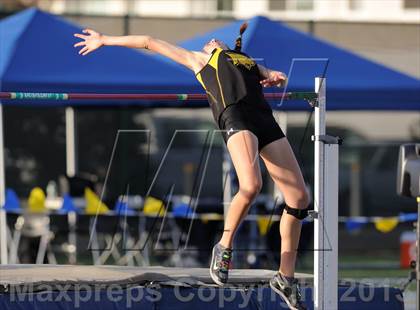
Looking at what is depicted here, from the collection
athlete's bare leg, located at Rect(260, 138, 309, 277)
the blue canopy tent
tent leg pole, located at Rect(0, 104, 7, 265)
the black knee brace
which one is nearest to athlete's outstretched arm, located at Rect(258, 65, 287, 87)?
athlete's bare leg, located at Rect(260, 138, 309, 277)

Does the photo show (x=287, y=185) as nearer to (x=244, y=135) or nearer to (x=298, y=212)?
(x=298, y=212)

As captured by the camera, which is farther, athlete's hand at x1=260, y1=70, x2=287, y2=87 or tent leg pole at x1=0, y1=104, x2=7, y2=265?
tent leg pole at x1=0, y1=104, x2=7, y2=265

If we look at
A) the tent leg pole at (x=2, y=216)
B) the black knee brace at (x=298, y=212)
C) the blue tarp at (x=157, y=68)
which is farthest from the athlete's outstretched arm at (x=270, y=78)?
the tent leg pole at (x=2, y=216)

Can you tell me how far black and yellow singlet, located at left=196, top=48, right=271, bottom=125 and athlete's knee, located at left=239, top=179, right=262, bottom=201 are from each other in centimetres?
45

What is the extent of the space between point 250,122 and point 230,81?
0.90ft

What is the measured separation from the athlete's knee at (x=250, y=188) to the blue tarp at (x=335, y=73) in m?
4.40

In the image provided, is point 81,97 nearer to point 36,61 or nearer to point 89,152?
point 36,61

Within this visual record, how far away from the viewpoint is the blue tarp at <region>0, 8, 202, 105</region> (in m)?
10.6

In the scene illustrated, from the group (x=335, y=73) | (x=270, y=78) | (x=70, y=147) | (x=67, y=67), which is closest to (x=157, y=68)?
(x=67, y=67)

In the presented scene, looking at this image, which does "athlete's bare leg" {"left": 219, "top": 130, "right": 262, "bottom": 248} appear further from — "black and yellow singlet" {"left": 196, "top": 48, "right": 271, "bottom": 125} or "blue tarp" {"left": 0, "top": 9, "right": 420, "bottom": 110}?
"blue tarp" {"left": 0, "top": 9, "right": 420, "bottom": 110}

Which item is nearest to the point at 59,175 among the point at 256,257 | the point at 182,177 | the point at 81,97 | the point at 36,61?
the point at 182,177

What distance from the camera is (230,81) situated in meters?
6.62

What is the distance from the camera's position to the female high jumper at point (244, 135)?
6523 mm

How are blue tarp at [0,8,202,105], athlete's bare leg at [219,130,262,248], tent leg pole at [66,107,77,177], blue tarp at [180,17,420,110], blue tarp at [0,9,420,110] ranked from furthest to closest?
1. tent leg pole at [66,107,77,177]
2. blue tarp at [180,17,420,110]
3. blue tarp at [0,9,420,110]
4. blue tarp at [0,8,202,105]
5. athlete's bare leg at [219,130,262,248]
